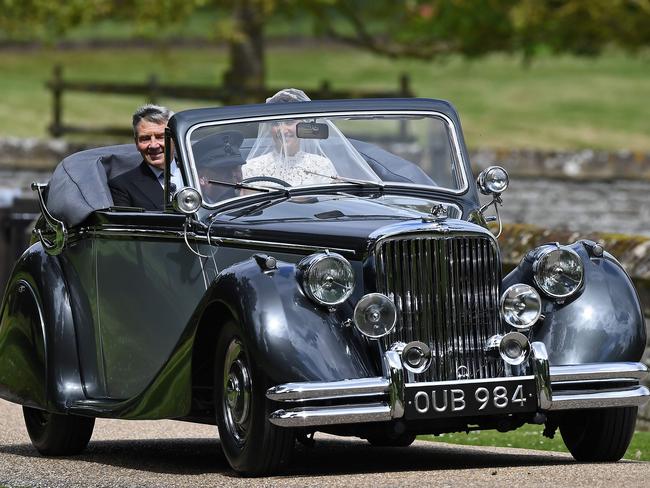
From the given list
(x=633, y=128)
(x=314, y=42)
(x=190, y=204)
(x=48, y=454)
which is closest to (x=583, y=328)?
(x=190, y=204)

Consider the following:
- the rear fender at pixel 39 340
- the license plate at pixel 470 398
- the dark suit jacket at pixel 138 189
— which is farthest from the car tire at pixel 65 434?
the license plate at pixel 470 398

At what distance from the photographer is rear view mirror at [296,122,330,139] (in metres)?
8.46

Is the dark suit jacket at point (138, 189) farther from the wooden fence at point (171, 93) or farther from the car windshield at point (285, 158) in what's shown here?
the wooden fence at point (171, 93)

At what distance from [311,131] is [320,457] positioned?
5.24ft

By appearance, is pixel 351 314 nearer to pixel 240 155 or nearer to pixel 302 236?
pixel 302 236

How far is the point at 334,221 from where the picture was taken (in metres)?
7.62

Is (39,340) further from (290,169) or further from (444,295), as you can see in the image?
(444,295)

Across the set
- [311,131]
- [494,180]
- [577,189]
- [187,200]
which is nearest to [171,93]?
[577,189]

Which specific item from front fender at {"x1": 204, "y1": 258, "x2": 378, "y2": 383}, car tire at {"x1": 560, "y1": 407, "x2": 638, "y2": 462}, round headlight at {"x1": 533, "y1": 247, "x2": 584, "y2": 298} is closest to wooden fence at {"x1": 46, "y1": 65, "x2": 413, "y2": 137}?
car tire at {"x1": 560, "y1": 407, "x2": 638, "y2": 462}

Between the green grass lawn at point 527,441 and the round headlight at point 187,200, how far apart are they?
2.50 meters

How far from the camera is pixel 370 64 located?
2223 inches

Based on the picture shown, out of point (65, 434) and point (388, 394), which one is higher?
point (388, 394)

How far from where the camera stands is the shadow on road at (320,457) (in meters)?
7.76

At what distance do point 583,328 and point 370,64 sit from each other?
49329 mm
